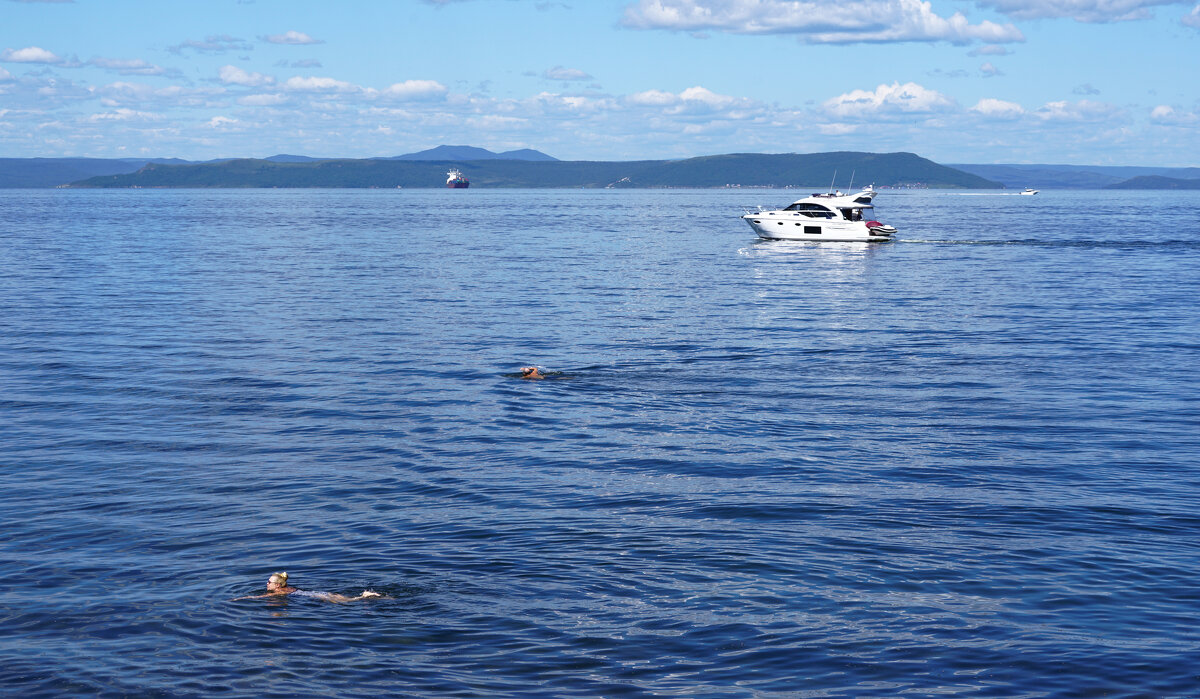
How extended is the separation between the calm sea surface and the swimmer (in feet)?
0.52

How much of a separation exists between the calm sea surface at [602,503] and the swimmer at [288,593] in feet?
0.52

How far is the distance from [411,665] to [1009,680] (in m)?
6.88

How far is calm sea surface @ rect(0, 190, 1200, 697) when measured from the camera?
12.8m

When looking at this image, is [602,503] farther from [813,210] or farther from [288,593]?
[813,210]

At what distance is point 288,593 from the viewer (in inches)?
566

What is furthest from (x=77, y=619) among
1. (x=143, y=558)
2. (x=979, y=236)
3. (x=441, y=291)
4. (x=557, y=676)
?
(x=979, y=236)

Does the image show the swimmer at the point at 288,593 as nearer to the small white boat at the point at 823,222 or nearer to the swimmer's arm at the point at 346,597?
the swimmer's arm at the point at 346,597

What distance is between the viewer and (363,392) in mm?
29266

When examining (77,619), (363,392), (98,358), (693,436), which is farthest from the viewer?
(98,358)

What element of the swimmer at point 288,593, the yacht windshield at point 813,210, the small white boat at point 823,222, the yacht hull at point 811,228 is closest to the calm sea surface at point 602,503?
the swimmer at point 288,593

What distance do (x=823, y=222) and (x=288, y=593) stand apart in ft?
262

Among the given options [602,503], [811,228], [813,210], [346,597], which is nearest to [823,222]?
[811,228]

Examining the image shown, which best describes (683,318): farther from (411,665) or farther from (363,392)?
(411,665)

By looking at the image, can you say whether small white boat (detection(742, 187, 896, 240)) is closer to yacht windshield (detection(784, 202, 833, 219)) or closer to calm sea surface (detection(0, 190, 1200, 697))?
yacht windshield (detection(784, 202, 833, 219))
